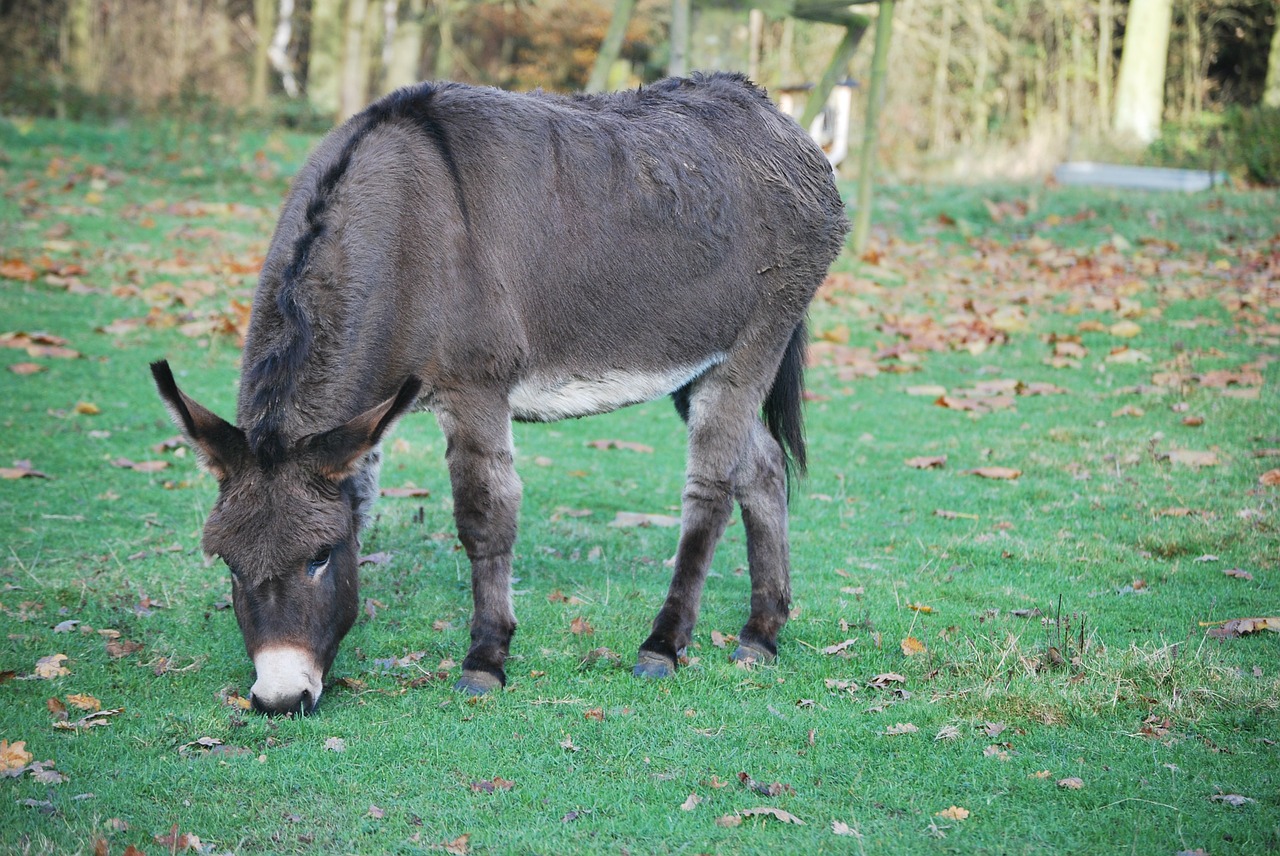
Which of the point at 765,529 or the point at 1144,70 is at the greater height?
the point at 1144,70

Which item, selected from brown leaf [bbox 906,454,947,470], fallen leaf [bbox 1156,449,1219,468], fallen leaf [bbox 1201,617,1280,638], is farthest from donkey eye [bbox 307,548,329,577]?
fallen leaf [bbox 1156,449,1219,468]

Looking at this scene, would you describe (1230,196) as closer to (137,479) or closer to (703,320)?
(703,320)

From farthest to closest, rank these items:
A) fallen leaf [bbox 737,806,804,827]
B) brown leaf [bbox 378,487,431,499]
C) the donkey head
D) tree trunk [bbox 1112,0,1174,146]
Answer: tree trunk [bbox 1112,0,1174,146] < brown leaf [bbox 378,487,431,499] < the donkey head < fallen leaf [bbox 737,806,804,827]

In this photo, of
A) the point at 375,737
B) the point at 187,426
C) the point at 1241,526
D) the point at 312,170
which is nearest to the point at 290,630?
the point at 375,737

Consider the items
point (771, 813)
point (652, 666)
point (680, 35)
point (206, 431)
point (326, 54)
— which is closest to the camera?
point (771, 813)

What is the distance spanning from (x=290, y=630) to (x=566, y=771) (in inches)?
44.2

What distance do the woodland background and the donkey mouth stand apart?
14960 millimetres

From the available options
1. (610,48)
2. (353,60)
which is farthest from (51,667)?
(353,60)

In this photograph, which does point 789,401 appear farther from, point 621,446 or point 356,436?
point 621,446

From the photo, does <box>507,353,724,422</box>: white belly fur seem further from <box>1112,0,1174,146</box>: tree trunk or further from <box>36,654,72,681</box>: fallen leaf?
<box>1112,0,1174,146</box>: tree trunk

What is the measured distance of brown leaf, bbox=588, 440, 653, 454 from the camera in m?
8.45

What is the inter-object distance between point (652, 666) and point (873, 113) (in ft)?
32.4

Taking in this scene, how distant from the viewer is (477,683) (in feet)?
14.9

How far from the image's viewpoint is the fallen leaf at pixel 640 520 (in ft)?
22.3
